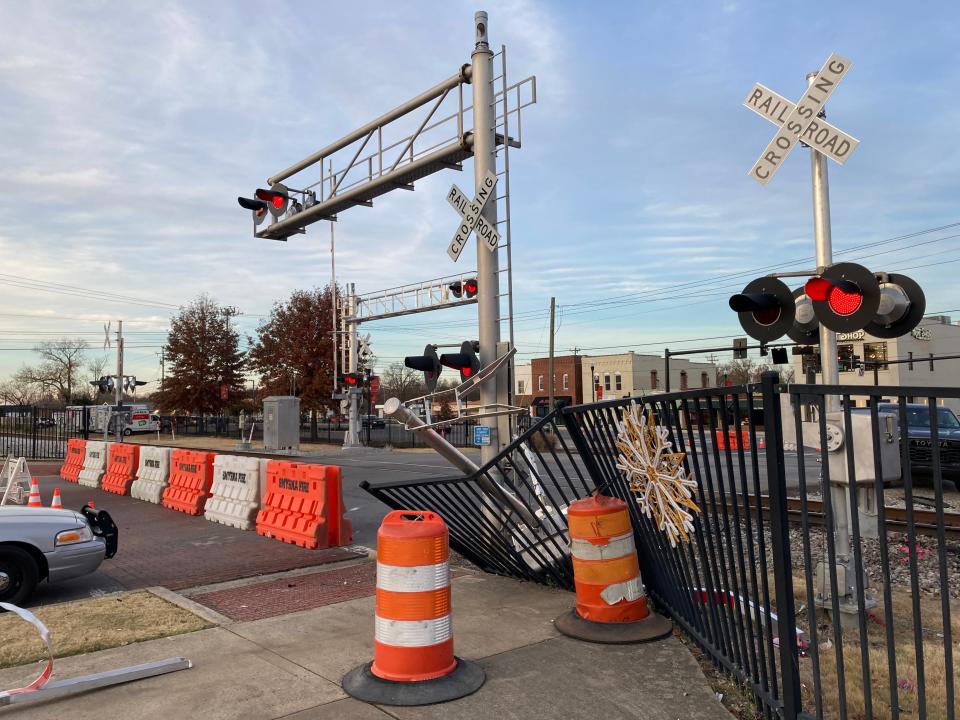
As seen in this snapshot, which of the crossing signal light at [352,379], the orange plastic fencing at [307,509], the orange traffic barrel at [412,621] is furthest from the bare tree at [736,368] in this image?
the orange traffic barrel at [412,621]

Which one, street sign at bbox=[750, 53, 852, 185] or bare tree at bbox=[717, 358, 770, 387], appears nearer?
street sign at bbox=[750, 53, 852, 185]

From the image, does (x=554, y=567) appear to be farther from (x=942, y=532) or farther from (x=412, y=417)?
(x=942, y=532)

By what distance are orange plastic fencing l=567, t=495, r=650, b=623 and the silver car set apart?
504 centimetres

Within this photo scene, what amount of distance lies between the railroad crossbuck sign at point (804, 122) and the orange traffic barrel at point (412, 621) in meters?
4.37

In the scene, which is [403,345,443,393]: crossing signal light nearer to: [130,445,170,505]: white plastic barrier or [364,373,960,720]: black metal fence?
[364,373,960,720]: black metal fence

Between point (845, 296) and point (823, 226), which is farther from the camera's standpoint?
point (823, 226)

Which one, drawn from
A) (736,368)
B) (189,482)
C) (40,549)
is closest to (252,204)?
(189,482)

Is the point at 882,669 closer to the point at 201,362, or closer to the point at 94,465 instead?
the point at 94,465

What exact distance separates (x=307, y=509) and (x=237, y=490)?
2.33 meters

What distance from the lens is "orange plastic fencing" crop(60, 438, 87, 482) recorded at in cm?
1948

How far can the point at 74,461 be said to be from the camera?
19.9 meters

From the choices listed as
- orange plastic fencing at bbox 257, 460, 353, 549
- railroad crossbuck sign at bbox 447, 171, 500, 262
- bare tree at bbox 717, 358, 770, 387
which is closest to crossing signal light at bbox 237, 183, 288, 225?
orange plastic fencing at bbox 257, 460, 353, 549

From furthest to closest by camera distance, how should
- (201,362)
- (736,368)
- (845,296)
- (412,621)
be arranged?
(736,368) → (201,362) → (845,296) → (412,621)

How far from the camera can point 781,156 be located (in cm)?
631
